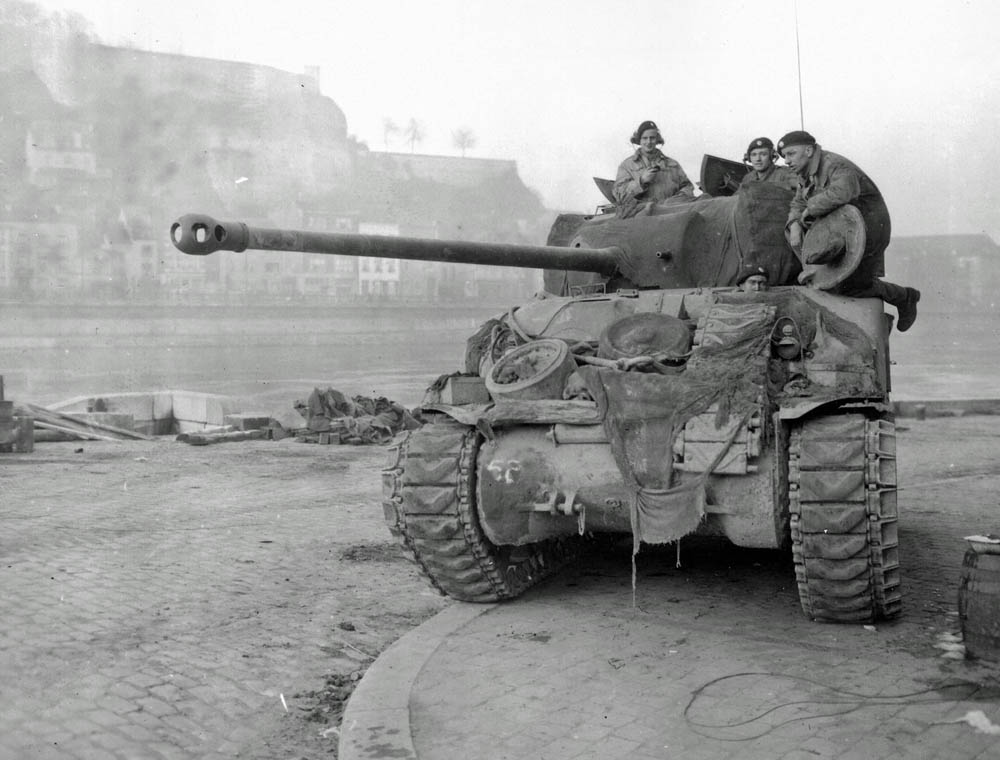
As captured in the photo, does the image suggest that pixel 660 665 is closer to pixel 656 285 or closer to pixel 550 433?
pixel 550 433

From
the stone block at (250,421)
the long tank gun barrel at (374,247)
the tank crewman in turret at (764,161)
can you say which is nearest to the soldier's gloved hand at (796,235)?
the tank crewman in turret at (764,161)

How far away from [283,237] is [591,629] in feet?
9.48

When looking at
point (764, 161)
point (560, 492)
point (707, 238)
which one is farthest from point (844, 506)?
point (764, 161)

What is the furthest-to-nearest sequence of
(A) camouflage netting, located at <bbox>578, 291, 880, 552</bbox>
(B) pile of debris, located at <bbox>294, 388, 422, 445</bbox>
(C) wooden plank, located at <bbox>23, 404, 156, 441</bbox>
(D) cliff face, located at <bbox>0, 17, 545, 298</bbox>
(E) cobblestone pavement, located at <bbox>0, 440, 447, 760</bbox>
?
(D) cliff face, located at <bbox>0, 17, 545, 298</bbox> < (C) wooden plank, located at <bbox>23, 404, 156, 441</bbox> < (B) pile of debris, located at <bbox>294, 388, 422, 445</bbox> < (A) camouflage netting, located at <bbox>578, 291, 880, 552</bbox> < (E) cobblestone pavement, located at <bbox>0, 440, 447, 760</bbox>

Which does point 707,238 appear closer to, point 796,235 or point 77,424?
point 796,235

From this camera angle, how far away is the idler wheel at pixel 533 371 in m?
6.23

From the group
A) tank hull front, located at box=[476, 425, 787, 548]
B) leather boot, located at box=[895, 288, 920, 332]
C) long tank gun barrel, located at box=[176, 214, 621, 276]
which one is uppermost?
long tank gun barrel, located at box=[176, 214, 621, 276]

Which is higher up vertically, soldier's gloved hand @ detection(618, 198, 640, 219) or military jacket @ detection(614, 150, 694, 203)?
military jacket @ detection(614, 150, 694, 203)

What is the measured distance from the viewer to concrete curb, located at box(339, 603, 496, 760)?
4359 mm

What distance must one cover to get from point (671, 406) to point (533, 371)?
1.02 m

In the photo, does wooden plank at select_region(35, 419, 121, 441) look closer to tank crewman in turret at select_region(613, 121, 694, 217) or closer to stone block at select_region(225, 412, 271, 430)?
stone block at select_region(225, 412, 271, 430)

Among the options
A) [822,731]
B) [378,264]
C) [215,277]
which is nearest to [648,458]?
[822,731]

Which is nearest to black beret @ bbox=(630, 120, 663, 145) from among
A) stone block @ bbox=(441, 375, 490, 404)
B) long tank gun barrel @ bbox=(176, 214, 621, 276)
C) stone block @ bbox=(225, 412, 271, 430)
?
long tank gun barrel @ bbox=(176, 214, 621, 276)

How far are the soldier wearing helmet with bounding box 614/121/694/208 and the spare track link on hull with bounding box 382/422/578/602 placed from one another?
3559 millimetres
